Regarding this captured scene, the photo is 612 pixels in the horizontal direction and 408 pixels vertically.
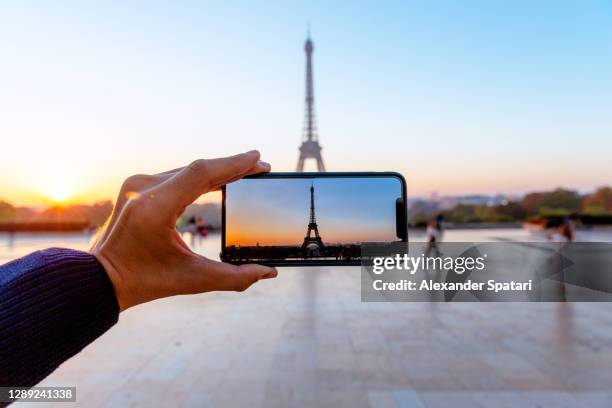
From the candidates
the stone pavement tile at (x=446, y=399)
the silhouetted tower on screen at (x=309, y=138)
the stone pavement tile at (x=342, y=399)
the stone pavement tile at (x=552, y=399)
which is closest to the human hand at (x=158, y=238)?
the stone pavement tile at (x=342, y=399)

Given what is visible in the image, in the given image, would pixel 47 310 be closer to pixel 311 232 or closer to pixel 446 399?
pixel 311 232

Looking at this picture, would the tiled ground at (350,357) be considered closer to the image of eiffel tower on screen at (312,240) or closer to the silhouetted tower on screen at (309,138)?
the image of eiffel tower on screen at (312,240)

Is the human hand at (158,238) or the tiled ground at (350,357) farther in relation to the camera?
the tiled ground at (350,357)

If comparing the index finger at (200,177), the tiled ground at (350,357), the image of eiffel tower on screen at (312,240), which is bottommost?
the tiled ground at (350,357)

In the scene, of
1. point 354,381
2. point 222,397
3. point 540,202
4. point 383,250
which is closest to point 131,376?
point 222,397

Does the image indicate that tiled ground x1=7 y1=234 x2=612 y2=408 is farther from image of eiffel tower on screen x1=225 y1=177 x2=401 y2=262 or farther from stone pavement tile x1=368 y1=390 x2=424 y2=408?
image of eiffel tower on screen x1=225 y1=177 x2=401 y2=262

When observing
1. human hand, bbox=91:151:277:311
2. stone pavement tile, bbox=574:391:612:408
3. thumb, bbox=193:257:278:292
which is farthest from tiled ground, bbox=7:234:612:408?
human hand, bbox=91:151:277:311

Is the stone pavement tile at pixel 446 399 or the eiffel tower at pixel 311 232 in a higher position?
the eiffel tower at pixel 311 232
